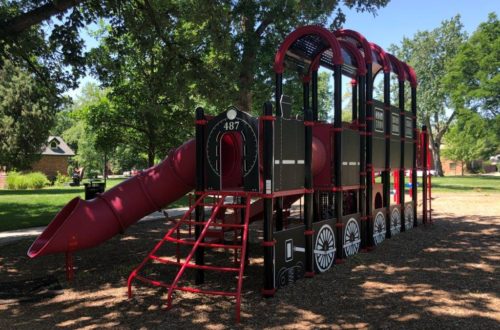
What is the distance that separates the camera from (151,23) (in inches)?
538

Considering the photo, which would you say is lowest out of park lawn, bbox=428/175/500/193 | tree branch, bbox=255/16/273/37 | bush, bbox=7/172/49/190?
A: park lawn, bbox=428/175/500/193

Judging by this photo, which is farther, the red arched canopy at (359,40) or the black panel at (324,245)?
the red arched canopy at (359,40)

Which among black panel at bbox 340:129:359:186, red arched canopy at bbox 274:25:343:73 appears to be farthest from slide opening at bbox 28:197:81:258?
black panel at bbox 340:129:359:186

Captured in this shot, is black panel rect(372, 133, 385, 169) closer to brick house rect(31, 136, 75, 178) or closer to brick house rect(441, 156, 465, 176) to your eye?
brick house rect(31, 136, 75, 178)

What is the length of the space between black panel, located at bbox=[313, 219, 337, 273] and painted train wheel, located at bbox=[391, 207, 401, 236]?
3.86 metres

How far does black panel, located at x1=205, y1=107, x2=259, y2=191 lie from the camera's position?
6.93 m

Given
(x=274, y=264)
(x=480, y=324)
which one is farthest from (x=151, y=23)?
(x=480, y=324)

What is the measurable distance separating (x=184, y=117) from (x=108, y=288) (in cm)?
1445

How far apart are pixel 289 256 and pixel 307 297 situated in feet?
2.84

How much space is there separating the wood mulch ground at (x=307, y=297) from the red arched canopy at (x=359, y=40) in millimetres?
4506

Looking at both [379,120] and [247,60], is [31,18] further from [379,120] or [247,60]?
[247,60]

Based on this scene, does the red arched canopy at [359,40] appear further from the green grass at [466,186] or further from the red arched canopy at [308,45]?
the green grass at [466,186]

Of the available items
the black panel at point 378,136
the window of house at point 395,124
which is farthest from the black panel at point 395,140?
the black panel at point 378,136

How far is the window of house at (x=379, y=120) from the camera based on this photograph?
11023 millimetres
